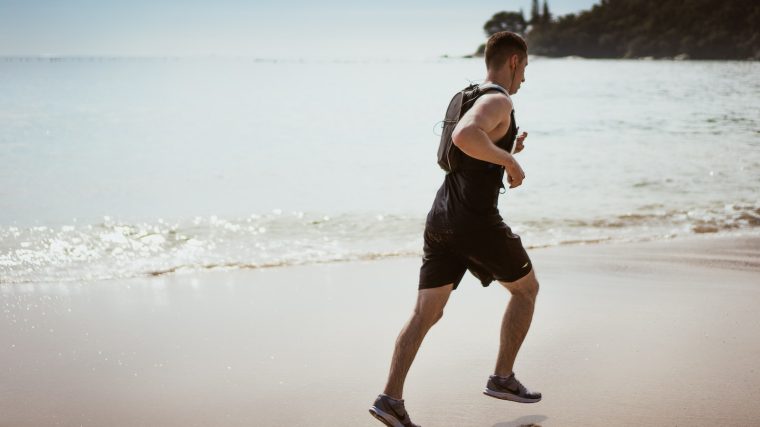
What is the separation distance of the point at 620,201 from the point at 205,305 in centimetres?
865

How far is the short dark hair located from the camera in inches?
128

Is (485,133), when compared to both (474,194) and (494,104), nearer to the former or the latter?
(494,104)

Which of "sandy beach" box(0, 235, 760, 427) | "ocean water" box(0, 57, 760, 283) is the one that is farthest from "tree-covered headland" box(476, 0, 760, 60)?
"sandy beach" box(0, 235, 760, 427)

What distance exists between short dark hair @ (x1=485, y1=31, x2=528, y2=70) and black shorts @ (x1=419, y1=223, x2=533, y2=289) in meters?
0.70

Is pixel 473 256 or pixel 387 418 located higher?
pixel 473 256

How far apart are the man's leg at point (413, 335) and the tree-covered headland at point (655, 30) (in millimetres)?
161047

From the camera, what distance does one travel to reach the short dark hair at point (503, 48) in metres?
3.26

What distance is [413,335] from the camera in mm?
3334

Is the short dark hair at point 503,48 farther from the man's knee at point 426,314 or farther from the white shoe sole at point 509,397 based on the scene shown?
the white shoe sole at point 509,397

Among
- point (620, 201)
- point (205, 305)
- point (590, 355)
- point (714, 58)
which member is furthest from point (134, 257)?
point (714, 58)

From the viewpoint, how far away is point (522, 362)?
4434mm

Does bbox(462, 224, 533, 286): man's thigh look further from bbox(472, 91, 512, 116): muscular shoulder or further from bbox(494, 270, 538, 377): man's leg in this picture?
bbox(472, 91, 512, 116): muscular shoulder

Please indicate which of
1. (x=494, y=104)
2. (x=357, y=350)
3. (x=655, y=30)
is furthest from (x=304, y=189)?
(x=655, y=30)

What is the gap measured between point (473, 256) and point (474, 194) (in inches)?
10.7
